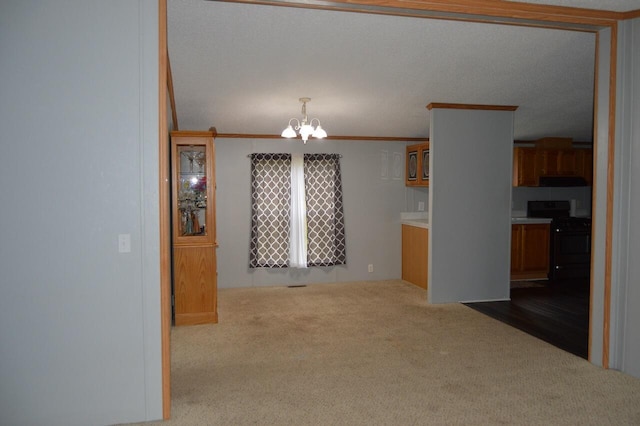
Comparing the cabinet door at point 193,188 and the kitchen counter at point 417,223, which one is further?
the kitchen counter at point 417,223

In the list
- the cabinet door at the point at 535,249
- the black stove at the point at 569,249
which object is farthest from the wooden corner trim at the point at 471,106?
the black stove at the point at 569,249

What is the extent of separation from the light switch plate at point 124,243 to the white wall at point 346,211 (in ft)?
13.0

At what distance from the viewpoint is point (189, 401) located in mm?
3008

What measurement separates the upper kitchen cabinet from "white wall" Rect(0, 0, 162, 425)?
20.5 ft

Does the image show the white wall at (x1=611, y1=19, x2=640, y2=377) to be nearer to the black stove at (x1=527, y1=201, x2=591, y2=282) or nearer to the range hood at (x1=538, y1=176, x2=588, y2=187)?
the black stove at (x1=527, y1=201, x2=591, y2=282)

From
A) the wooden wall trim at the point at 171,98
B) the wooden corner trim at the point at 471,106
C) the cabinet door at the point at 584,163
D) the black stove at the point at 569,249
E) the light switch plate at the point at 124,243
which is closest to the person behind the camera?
the light switch plate at the point at 124,243

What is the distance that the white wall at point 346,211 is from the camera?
6.69m

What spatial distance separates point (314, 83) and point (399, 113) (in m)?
1.61

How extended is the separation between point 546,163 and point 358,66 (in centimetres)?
464

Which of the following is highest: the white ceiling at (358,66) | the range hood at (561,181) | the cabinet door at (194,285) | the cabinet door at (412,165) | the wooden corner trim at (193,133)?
the white ceiling at (358,66)

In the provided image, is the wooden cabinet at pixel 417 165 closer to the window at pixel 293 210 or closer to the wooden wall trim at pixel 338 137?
the wooden wall trim at pixel 338 137

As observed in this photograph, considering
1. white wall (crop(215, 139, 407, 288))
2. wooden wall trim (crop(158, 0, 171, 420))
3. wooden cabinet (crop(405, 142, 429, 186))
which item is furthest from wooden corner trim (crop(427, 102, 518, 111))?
wooden wall trim (crop(158, 0, 171, 420))

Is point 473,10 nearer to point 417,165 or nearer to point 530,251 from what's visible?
point 417,165

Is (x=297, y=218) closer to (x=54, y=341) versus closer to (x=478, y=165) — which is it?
(x=478, y=165)
